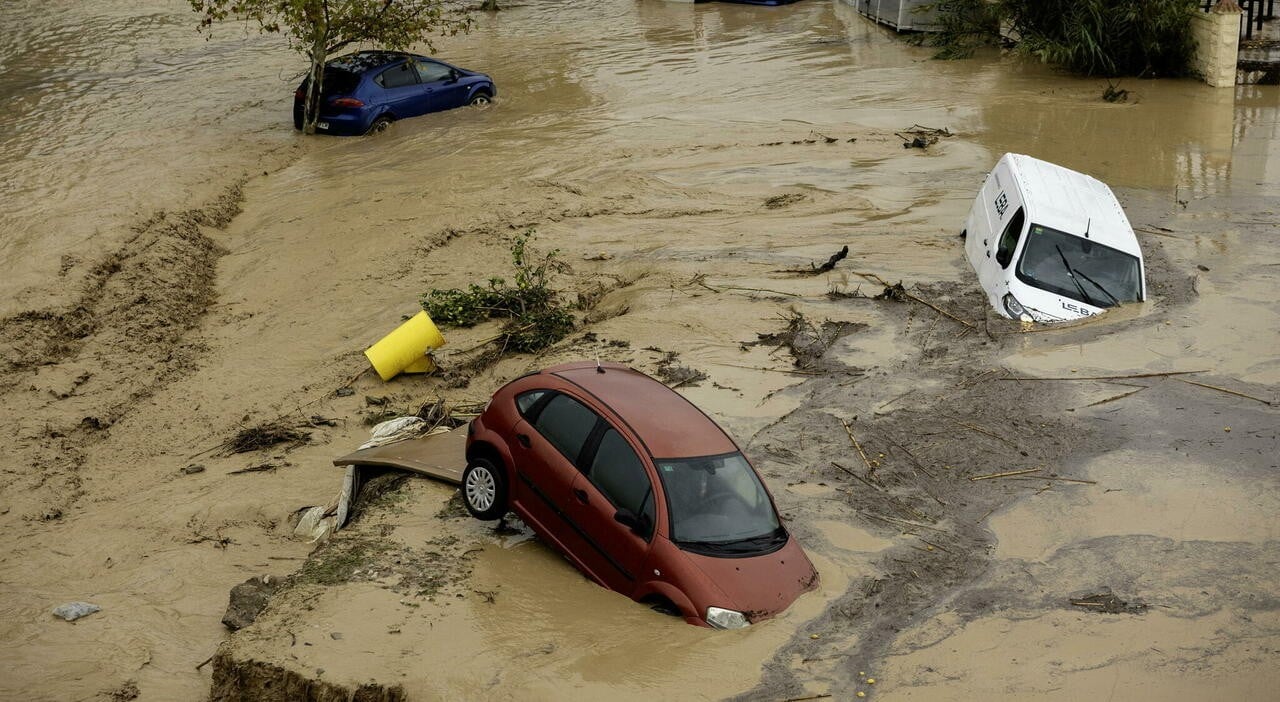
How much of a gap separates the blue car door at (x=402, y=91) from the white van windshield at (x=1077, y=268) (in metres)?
13.1

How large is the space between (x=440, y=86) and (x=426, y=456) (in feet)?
48.5

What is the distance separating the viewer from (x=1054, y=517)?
9.04 m

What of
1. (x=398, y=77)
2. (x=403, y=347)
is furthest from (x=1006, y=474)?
(x=398, y=77)

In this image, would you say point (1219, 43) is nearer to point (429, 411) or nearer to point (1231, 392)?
point (1231, 392)

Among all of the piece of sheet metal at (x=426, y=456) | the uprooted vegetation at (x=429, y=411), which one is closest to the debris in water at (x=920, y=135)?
the uprooted vegetation at (x=429, y=411)

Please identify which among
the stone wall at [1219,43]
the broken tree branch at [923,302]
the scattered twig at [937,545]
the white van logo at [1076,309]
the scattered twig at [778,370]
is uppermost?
the stone wall at [1219,43]

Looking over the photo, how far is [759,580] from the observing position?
761cm

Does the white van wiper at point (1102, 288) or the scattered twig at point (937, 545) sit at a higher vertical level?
the white van wiper at point (1102, 288)

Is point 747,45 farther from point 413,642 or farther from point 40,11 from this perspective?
point 413,642

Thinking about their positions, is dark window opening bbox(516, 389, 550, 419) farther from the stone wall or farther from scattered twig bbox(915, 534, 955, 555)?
the stone wall

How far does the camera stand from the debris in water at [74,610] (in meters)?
8.39

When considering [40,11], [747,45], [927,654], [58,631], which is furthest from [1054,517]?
[40,11]

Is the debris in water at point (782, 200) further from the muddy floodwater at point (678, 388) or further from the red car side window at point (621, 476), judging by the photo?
the red car side window at point (621, 476)

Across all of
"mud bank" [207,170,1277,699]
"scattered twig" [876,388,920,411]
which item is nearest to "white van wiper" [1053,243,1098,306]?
"mud bank" [207,170,1277,699]
